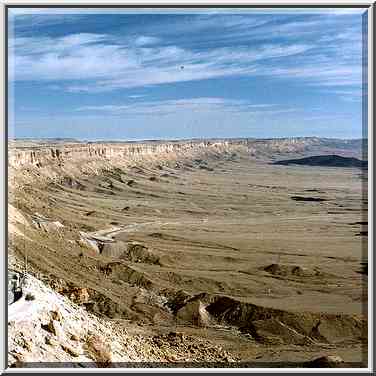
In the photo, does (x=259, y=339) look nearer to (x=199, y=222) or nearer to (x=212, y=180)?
(x=199, y=222)

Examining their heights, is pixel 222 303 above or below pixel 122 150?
below

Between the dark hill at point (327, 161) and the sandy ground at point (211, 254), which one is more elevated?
the dark hill at point (327, 161)

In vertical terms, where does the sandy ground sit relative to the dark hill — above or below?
below

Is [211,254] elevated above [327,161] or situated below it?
below

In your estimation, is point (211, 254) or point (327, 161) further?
point (327, 161)

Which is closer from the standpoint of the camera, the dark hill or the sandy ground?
the sandy ground

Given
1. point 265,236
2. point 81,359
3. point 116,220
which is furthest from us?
point 116,220

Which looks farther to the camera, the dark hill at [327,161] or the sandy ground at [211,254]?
the dark hill at [327,161]

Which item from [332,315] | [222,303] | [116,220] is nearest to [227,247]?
[116,220]
